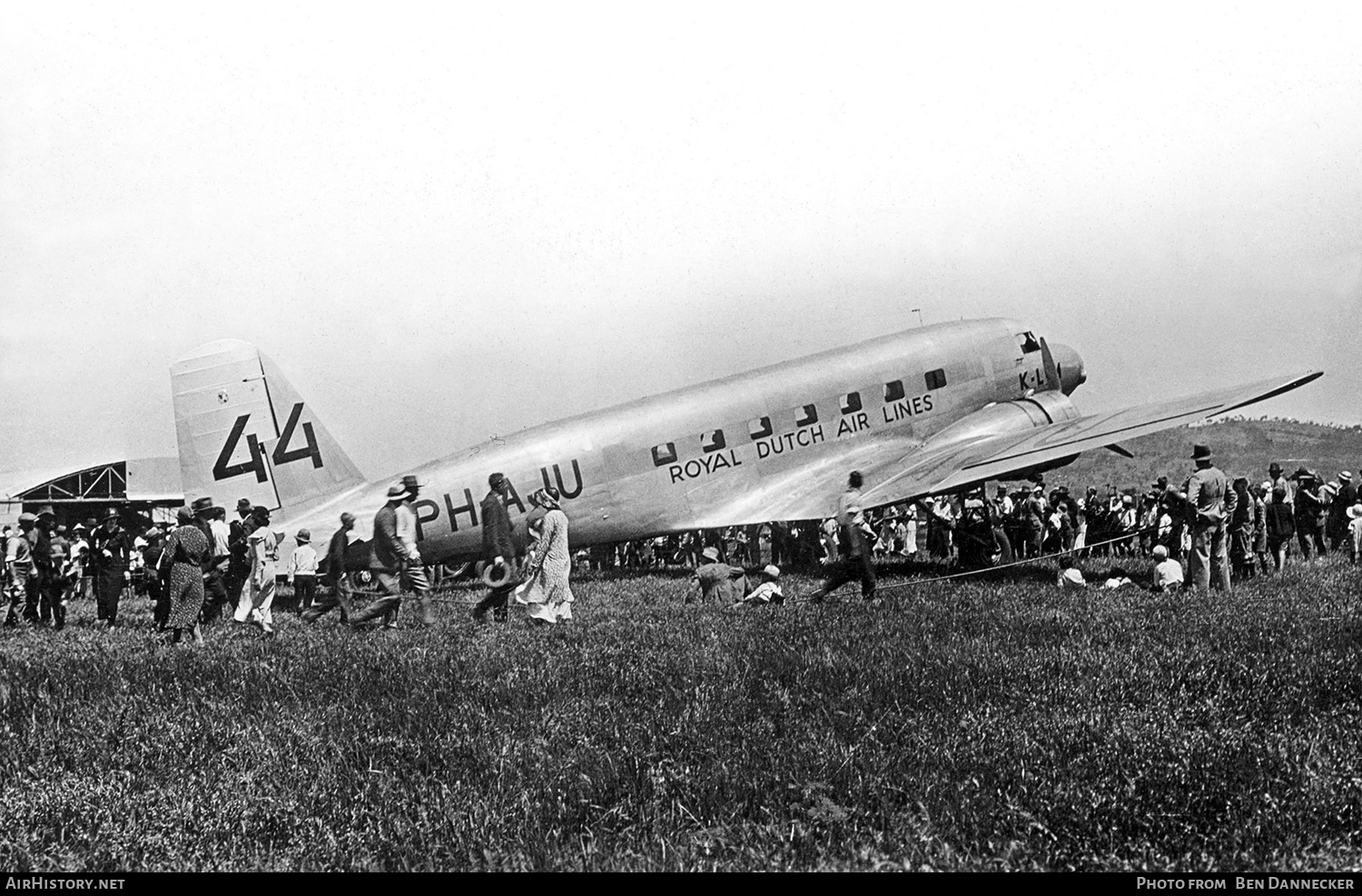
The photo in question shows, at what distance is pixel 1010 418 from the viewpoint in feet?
72.8

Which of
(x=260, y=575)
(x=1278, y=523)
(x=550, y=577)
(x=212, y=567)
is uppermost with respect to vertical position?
(x=212, y=567)

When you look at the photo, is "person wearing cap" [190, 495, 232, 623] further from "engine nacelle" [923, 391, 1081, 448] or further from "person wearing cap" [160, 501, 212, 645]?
"engine nacelle" [923, 391, 1081, 448]

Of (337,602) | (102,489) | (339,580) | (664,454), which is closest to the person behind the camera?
(337,602)

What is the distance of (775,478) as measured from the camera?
21.3 metres

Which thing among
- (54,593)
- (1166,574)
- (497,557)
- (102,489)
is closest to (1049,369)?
(1166,574)

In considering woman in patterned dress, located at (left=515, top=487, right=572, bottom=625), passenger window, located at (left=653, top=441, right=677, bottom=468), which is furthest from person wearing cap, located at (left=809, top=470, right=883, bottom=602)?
passenger window, located at (left=653, top=441, right=677, bottom=468)

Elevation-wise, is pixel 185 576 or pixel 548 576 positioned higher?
pixel 185 576

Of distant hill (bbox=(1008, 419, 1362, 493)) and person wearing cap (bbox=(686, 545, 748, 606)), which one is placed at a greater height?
person wearing cap (bbox=(686, 545, 748, 606))

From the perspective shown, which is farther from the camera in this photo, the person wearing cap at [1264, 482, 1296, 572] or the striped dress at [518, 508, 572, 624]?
the person wearing cap at [1264, 482, 1296, 572]

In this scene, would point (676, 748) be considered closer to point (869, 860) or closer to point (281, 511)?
point (869, 860)

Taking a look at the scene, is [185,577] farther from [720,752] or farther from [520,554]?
[720,752]

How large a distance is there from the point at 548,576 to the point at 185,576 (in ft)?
14.2

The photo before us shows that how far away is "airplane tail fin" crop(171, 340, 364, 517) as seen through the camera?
711 inches

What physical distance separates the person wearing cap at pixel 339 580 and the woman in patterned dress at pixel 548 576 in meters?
2.65
